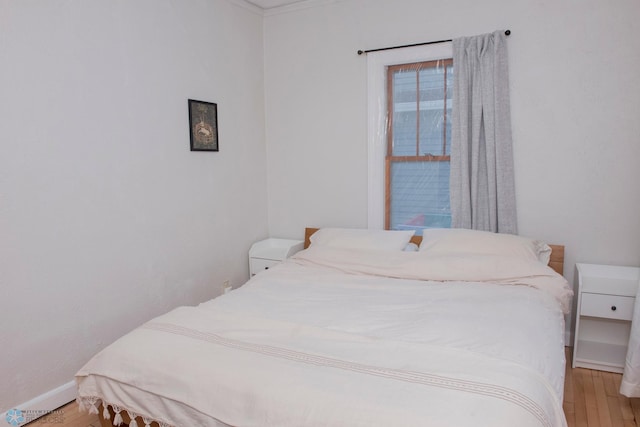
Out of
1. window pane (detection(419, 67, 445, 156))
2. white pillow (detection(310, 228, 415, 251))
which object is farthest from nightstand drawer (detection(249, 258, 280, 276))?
window pane (detection(419, 67, 445, 156))

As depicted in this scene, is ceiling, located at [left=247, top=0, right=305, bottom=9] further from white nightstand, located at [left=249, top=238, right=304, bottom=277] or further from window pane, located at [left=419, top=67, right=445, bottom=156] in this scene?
white nightstand, located at [left=249, top=238, right=304, bottom=277]

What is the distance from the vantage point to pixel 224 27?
331 centimetres

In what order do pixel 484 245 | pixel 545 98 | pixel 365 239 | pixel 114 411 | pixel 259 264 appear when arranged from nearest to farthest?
1. pixel 114 411
2. pixel 484 245
3. pixel 545 98
4. pixel 365 239
5. pixel 259 264

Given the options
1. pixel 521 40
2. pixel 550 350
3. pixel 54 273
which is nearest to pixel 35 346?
pixel 54 273

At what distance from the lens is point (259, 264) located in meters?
3.55

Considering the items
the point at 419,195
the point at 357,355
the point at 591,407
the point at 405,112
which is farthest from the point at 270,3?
the point at 591,407

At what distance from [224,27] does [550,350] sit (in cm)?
306

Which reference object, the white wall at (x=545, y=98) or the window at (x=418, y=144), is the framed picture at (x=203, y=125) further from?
the window at (x=418, y=144)

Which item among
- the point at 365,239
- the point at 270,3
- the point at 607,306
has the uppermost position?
the point at 270,3

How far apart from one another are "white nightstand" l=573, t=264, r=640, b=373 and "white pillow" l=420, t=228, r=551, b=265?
271mm

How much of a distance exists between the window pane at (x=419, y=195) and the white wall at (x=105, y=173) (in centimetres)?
133

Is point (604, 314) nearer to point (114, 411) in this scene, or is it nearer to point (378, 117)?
point (378, 117)

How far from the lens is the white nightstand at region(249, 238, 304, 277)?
137 inches

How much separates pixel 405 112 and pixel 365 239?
105cm
